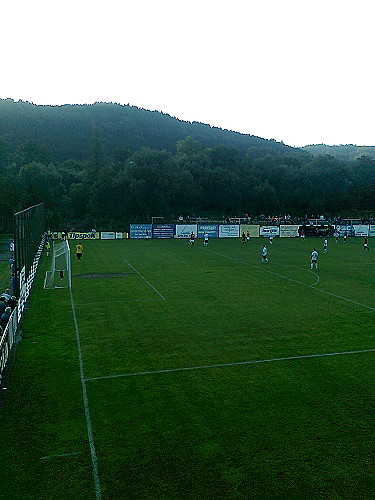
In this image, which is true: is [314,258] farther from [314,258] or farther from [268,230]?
[268,230]

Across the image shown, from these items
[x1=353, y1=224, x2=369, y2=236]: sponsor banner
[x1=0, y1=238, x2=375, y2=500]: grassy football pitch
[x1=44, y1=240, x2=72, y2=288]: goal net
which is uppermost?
[x1=353, y1=224, x2=369, y2=236]: sponsor banner

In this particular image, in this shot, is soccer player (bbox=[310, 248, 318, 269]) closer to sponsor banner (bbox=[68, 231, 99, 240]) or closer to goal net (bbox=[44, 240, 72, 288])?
goal net (bbox=[44, 240, 72, 288])

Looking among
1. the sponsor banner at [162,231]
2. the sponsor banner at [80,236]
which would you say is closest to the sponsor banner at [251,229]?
the sponsor banner at [162,231]

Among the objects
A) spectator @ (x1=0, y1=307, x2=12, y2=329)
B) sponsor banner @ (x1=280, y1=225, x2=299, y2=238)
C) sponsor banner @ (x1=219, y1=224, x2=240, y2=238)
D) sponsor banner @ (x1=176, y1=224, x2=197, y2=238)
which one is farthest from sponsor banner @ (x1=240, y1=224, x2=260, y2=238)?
spectator @ (x1=0, y1=307, x2=12, y2=329)

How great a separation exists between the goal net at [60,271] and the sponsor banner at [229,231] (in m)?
40.4

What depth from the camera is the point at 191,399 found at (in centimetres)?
1289

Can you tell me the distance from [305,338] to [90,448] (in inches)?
410

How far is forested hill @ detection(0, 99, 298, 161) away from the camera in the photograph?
554 feet

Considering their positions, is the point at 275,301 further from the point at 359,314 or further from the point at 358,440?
the point at 358,440

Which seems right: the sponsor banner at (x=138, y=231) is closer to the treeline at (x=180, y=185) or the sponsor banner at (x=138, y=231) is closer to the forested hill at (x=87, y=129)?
the treeline at (x=180, y=185)

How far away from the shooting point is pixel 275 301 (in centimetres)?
2569

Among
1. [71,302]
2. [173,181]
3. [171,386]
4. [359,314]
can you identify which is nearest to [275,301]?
[359,314]

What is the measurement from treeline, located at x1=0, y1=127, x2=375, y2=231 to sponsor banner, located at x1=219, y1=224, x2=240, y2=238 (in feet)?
69.3

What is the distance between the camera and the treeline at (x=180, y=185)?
304ft
